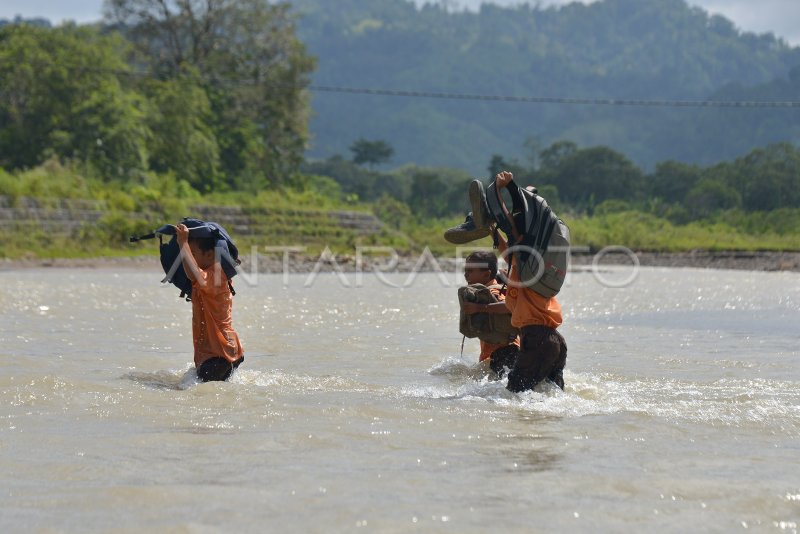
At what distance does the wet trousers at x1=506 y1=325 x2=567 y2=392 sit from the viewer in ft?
22.3

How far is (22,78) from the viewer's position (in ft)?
121

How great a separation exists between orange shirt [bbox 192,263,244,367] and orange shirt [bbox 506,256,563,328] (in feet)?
6.76

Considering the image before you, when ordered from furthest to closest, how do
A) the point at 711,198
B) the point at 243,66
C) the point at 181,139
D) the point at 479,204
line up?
the point at 711,198
the point at 243,66
the point at 181,139
the point at 479,204

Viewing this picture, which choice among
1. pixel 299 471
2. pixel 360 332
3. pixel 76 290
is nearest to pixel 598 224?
pixel 76 290

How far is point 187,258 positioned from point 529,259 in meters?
2.32

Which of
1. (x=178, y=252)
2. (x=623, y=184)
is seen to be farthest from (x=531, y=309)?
(x=623, y=184)

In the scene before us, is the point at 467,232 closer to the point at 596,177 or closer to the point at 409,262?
the point at 409,262

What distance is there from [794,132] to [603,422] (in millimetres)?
174226

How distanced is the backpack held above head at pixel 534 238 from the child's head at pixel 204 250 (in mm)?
2114

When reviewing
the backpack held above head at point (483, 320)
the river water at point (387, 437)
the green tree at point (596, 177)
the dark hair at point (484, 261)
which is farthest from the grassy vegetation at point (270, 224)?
the green tree at point (596, 177)

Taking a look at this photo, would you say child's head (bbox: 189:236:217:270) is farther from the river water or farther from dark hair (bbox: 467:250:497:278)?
dark hair (bbox: 467:250:497:278)

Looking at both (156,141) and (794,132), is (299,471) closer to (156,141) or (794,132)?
(156,141)

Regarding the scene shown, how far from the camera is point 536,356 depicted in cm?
683

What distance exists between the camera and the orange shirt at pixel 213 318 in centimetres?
757
